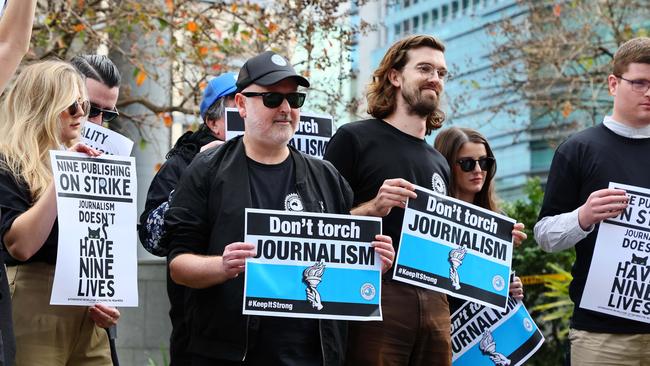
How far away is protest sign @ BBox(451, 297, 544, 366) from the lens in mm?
6930

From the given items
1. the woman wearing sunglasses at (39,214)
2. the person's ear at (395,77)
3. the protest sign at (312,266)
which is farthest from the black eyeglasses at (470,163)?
the woman wearing sunglasses at (39,214)

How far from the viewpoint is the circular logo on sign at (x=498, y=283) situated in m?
6.27

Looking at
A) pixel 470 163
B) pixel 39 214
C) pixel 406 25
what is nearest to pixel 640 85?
pixel 470 163

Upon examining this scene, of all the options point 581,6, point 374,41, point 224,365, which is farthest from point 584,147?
point 374,41

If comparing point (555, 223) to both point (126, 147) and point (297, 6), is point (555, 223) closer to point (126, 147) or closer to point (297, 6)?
point (126, 147)

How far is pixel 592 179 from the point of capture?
21.0 ft

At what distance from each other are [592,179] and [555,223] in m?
0.30

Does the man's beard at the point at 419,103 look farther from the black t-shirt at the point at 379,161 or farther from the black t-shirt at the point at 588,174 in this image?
the black t-shirt at the point at 588,174

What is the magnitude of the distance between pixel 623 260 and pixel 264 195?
202 cm

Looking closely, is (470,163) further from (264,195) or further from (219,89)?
(264,195)

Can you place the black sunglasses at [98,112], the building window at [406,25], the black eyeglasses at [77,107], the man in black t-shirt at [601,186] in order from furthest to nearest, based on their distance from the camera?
1. the building window at [406,25]
2. the black sunglasses at [98,112]
3. the man in black t-shirt at [601,186]
4. the black eyeglasses at [77,107]

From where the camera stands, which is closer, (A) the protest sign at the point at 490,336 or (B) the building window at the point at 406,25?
(A) the protest sign at the point at 490,336

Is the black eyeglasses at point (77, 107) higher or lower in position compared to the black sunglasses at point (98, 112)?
lower

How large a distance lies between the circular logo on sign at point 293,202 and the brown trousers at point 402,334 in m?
0.87
